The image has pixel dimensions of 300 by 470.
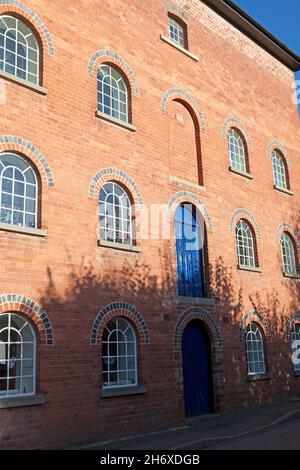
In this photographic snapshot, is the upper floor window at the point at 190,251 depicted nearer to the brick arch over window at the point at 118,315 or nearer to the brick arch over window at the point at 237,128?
the brick arch over window at the point at 118,315

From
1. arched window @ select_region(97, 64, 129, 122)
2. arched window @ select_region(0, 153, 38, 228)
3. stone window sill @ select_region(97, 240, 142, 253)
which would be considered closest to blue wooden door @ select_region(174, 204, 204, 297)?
stone window sill @ select_region(97, 240, 142, 253)

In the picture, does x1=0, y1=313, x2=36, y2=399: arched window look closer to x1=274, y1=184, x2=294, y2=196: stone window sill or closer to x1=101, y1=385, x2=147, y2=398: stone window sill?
x1=101, y1=385, x2=147, y2=398: stone window sill

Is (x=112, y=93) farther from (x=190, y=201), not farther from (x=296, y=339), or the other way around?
(x=296, y=339)

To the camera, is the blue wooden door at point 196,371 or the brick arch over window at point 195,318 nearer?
the brick arch over window at point 195,318

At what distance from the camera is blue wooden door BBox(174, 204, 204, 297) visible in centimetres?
1314

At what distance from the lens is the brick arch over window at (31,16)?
1045 centimetres

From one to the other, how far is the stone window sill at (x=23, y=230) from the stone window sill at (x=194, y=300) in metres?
4.14

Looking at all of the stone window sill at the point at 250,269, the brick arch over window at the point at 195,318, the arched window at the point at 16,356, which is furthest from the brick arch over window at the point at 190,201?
the arched window at the point at 16,356

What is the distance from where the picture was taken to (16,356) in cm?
920

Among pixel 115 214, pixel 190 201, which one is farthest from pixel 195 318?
pixel 115 214

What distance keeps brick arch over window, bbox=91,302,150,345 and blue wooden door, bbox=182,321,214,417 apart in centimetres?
178

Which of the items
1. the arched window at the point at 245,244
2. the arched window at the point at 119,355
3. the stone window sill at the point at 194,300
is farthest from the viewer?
the arched window at the point at 245,244

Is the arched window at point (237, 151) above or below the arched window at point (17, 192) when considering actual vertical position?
above

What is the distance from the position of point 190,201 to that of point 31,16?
239 inches
